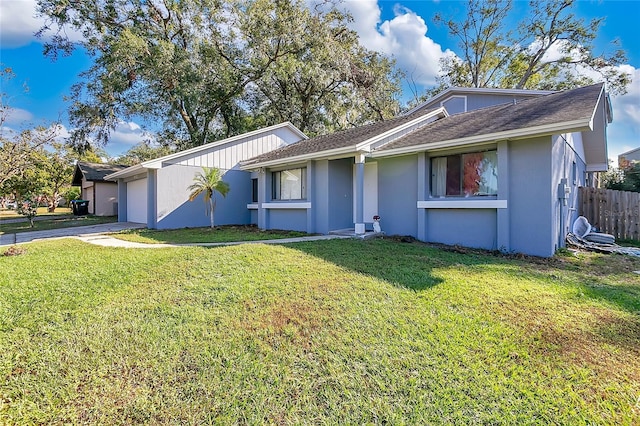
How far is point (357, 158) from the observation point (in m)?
9.56

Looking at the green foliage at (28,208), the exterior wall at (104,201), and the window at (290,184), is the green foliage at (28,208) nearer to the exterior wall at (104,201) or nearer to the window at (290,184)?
the exterior wall at (104,201)

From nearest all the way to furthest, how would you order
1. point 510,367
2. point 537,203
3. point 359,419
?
point 359,419
point 510,367
point 537,203

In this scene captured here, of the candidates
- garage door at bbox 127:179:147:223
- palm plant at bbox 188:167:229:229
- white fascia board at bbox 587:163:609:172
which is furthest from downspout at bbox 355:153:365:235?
garage door at bbox 127:179:147:223

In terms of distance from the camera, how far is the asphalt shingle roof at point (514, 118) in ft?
22.6

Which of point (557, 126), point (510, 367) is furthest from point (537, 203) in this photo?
point (510, 367)

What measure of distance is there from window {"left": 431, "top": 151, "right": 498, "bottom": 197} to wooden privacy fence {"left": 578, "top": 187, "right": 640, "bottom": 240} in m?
6.04

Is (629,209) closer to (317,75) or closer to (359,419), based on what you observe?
(359,419)

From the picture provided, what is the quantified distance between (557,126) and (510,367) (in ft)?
18.8

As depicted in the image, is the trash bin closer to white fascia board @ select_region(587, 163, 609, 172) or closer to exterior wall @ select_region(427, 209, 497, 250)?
exterior wall @ select_region(427, 209, 497, 250)

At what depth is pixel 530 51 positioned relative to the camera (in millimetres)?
24688

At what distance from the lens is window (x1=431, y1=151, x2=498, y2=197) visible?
789 cm

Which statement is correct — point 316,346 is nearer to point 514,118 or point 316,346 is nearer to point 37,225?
point 514,118

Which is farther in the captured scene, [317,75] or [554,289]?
[317,75]

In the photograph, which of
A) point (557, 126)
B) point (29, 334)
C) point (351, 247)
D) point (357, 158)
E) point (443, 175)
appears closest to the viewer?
point (29, 334)
